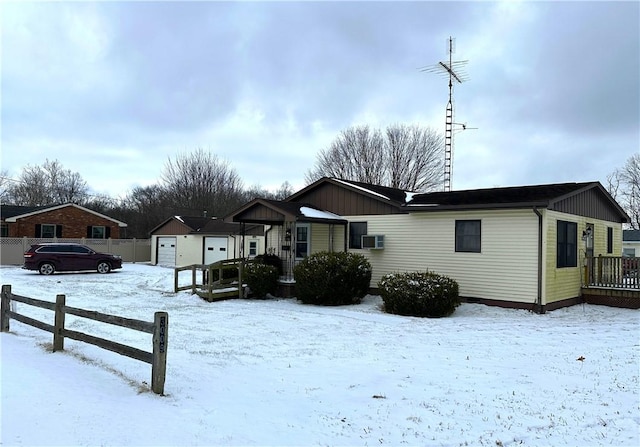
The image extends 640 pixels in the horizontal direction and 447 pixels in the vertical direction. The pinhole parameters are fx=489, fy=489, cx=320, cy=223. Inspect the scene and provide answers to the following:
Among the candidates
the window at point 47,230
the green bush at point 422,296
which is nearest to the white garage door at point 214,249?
the window at point 47,230

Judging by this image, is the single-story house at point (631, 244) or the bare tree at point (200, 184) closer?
the single-story house at point (631, 244)

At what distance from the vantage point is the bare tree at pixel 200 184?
47250 mm

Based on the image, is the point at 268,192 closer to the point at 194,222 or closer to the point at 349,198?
the point at 194,222

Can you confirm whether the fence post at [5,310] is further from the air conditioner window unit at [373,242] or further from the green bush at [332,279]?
the air conditioner window unit at [373,242]

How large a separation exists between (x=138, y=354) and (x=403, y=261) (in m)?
10.7

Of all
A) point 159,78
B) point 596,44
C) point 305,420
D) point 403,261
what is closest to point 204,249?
point 159,78

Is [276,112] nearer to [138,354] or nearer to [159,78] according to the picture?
[159,78]

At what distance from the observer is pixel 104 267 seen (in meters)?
24.9

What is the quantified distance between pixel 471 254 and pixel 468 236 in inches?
20.7

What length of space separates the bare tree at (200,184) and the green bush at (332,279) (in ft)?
111

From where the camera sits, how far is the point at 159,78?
51.6 ft

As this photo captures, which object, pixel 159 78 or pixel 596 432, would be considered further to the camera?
pixel 159 78

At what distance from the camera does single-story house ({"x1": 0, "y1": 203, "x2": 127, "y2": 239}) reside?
101ft

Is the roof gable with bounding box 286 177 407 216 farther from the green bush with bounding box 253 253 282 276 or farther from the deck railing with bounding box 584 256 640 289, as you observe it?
the deck railing with bounding box 584 256 640 289
